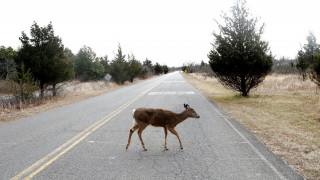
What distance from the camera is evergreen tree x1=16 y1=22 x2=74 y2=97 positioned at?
61.8 feet

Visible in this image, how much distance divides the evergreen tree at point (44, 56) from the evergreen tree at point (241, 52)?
12.7 metres

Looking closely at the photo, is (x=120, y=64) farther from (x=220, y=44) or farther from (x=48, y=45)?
(x=220, y=44)

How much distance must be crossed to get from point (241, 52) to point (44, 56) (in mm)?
15272

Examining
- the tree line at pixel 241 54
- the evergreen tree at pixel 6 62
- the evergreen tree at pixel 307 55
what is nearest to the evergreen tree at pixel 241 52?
the tree line at pixel 241 54

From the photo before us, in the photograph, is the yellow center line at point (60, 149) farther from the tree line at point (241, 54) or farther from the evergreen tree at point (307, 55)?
the evergreen tree at point (307, 55)

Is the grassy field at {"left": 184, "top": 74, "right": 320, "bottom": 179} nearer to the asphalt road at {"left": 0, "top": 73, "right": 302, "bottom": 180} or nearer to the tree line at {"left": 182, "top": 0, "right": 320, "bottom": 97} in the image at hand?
the asphalt road at {"left": 0, "top": 73, "right": 302, "bottom": 180}

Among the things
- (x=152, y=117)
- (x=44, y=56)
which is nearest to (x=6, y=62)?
(x=44, y=56)

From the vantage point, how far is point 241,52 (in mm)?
15695

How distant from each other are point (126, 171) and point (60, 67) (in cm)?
1777

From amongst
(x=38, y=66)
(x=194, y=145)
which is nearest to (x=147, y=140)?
(x=194, y=145)

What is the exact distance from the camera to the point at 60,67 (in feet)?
65.8

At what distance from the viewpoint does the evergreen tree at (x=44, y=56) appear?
1884 centimetres

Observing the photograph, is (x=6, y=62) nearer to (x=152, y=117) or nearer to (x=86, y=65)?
(x=86, y=65)

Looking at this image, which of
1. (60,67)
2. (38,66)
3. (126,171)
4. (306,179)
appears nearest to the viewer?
(306,179)
